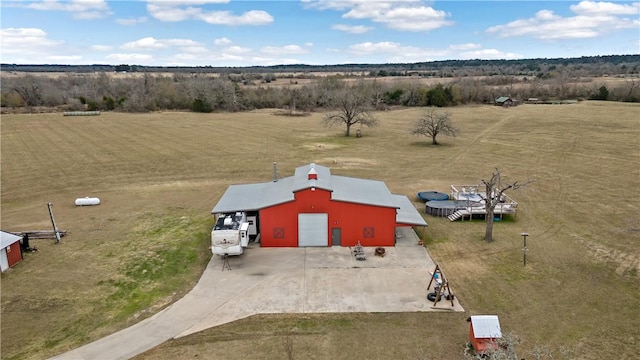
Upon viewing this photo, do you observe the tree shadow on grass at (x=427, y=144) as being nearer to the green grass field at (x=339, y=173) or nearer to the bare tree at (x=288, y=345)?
the green grass field at (x=339, y=173)

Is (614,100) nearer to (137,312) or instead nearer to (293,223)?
(293,223)

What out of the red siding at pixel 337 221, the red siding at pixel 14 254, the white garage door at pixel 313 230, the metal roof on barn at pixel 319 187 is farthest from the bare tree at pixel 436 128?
the red siding at pixel 14 254

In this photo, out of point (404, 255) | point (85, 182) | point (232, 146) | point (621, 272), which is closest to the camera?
point (621, 272)

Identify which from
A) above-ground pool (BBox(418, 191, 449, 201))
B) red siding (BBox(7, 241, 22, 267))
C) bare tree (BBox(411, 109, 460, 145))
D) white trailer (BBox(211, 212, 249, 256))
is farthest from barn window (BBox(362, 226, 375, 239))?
Answer: bare tree (BBox(411, 109, 460, 145))

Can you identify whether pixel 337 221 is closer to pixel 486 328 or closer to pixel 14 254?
pixel 486 328

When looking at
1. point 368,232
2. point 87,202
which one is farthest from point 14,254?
point 368,232

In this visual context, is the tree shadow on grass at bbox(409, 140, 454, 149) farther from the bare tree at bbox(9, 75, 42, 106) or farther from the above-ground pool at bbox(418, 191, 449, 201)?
the bare tree at bbox(9, 75, 42, 106)

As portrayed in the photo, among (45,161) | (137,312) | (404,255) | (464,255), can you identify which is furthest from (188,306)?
(45,161)
